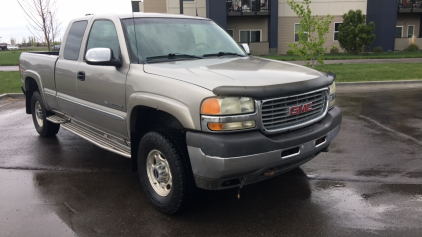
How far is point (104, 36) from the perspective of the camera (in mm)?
4613

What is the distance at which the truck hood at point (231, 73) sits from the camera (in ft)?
10.5

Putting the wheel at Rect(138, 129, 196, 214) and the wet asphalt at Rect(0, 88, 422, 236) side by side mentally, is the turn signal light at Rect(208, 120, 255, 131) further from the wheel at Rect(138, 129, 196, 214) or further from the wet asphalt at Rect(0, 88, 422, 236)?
the wet asphalt at Rect(0, 88, 422, 236)

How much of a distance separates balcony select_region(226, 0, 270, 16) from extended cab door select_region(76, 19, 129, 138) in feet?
84.6

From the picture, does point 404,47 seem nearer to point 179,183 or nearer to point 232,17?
point 232,17

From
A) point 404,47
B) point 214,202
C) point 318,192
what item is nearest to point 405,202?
point 318,192

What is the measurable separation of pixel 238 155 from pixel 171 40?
6.37 ft

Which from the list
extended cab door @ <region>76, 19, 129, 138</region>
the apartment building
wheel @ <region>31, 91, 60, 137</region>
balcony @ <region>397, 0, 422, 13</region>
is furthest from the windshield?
balcony @ <region>397, 0, 422, 13</region>

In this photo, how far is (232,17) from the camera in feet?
101

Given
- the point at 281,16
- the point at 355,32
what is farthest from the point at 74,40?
the point at 281,16

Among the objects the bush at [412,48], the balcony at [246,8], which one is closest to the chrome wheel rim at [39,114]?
the balcony at [246,8]

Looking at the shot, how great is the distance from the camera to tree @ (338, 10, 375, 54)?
2662cm

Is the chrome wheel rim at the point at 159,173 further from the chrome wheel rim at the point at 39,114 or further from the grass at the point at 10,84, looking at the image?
the grass at the point at 10,84

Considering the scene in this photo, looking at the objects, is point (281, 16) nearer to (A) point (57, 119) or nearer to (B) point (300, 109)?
(A) point (57, 119)

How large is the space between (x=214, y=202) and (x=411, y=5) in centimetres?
3238
